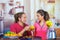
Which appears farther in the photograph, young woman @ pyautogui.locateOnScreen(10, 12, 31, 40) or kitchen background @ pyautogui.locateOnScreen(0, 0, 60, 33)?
kitchen background @ pyautogui.locateOnScreen(0, 0, 60, 33)

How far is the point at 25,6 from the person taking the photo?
252cm

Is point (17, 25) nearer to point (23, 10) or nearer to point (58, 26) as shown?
point (23, 10)

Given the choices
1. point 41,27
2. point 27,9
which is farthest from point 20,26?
point 27,9

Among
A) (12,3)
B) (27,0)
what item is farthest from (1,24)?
(27,0)

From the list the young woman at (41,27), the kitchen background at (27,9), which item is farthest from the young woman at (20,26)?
the kitchen background at (27,9)

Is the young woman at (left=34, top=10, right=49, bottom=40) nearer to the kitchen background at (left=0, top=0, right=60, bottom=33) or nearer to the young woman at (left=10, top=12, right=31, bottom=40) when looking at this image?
the young woman at (left=10, top=12, right=31, bottom=40)

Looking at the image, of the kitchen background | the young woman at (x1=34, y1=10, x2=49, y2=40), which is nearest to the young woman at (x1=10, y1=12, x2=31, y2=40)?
Result: the young woman at (x1=34, y1=10, x2=49, y2=40)

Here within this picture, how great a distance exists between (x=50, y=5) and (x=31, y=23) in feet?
1.34

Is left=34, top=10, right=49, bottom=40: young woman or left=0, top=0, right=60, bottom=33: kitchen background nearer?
left=34, top=10, right=49, bottom=40: young woman

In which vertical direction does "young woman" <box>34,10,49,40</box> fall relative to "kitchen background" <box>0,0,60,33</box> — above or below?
below

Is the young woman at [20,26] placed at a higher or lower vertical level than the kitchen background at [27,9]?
lower

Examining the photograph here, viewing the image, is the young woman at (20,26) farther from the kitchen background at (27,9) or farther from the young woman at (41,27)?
the kitchen background at (27,9)

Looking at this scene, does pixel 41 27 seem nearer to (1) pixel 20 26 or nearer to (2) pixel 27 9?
(1) pixel 20 26

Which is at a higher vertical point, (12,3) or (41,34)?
(12,3)
